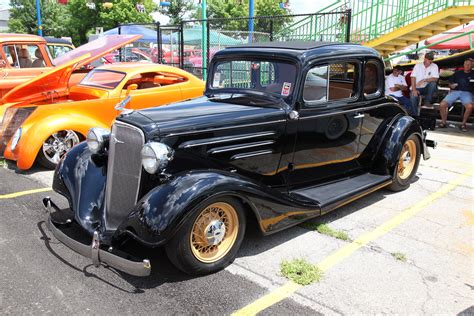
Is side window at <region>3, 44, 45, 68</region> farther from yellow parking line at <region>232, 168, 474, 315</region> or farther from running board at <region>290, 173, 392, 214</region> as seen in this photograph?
yellow parking line at <region>232, 168, 474, 315</region>

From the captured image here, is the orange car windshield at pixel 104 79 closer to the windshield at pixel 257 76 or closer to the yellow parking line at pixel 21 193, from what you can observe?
the yellow parking line at pixel 21 193

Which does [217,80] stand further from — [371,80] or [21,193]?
[21,193]

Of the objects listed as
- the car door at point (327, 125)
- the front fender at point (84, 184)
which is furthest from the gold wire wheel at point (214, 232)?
the car door at point (327, 125)

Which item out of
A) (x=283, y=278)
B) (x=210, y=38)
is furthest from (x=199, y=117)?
(x=210, y=38)

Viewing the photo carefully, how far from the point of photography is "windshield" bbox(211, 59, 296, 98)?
13.1 feet

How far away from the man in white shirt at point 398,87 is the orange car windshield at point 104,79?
20.4ft

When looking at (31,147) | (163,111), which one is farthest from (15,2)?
(163,111)

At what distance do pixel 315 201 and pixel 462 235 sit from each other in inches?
59.6

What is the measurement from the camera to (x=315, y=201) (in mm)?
3934

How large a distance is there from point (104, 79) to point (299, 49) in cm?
447

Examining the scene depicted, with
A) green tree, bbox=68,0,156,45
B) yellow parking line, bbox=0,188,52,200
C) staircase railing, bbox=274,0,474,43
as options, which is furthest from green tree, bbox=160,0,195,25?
yellow parking line, bbox=0,188,52,200

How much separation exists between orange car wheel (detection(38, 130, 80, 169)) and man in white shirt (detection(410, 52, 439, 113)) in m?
7.59

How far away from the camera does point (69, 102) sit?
6508mm

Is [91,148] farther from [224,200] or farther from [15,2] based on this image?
[15,2]
